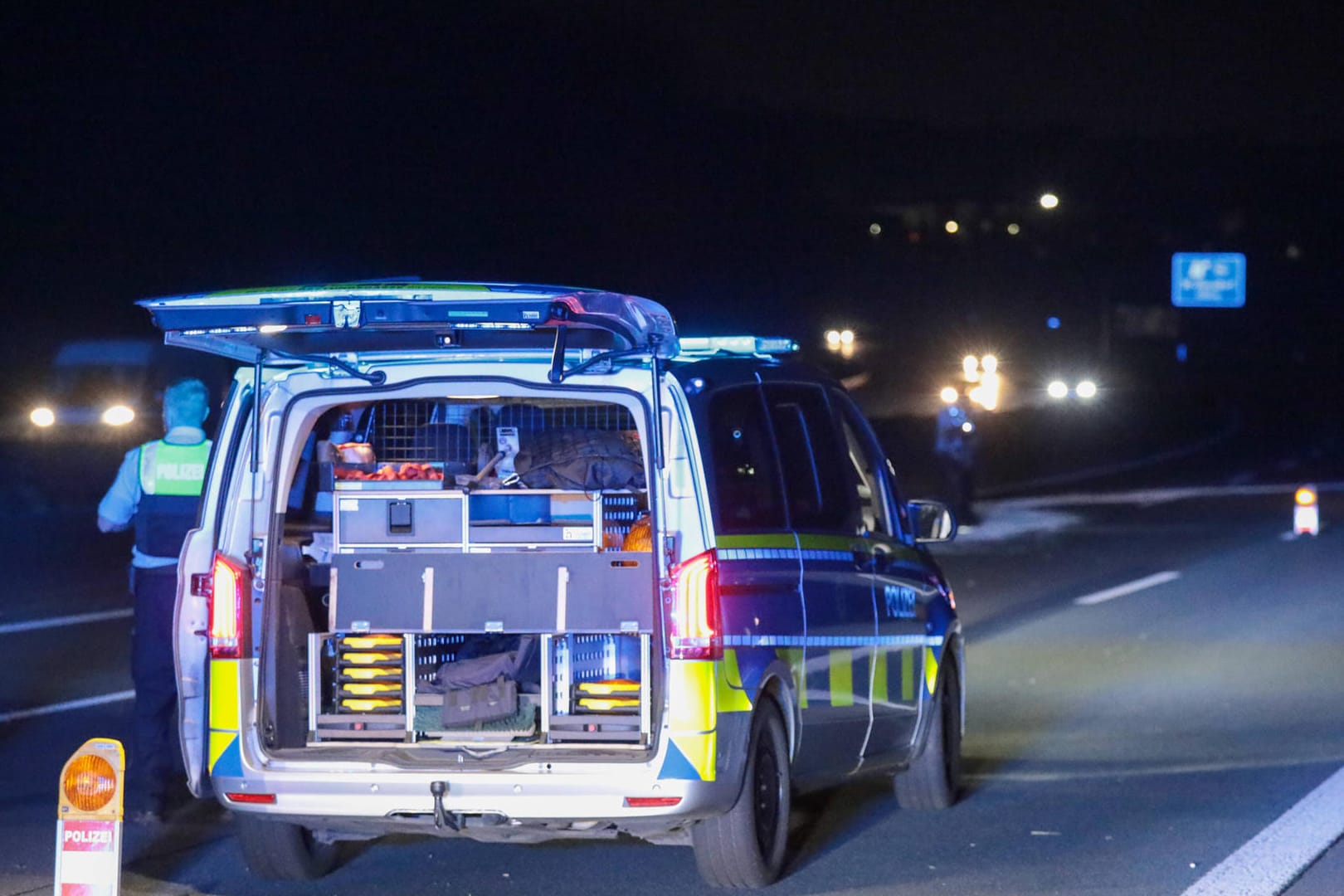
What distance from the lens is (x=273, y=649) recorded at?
7.01m

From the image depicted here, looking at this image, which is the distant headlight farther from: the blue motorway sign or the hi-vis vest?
the blue motorway sign

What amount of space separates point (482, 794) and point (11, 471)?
74.8 ft

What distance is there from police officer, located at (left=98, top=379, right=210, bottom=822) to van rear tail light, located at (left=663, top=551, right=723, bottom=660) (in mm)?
2800

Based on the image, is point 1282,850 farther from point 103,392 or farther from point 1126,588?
point 103,392

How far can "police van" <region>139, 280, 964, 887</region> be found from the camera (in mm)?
6535

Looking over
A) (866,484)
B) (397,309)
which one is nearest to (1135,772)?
(866,484)

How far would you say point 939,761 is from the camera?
344 inches

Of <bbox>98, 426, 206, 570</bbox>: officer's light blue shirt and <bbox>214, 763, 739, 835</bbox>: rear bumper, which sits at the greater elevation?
<bbox>98, 426, 206, 570</bbox>: officer's light blue shirt

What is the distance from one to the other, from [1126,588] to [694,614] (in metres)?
14.0

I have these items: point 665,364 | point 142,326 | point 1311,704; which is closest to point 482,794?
point 665,364

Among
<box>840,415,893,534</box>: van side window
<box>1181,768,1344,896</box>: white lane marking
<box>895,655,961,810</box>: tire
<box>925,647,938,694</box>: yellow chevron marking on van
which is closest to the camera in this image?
<box>1181,768,1344,896</box>: white lane marking

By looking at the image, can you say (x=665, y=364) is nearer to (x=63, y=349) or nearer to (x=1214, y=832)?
(x=1214, y=832)

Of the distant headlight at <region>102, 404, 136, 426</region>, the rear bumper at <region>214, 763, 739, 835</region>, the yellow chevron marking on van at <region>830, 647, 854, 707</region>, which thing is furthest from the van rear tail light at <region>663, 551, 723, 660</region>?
the distant headlight at <region>102, 404, 136, 426</region>

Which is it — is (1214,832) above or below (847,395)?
below
